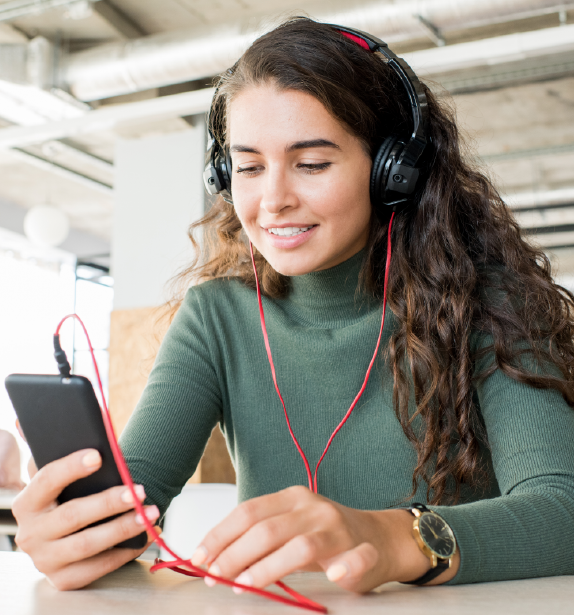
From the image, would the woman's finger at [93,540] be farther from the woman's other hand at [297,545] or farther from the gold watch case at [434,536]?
the gold watch case at [434,536]

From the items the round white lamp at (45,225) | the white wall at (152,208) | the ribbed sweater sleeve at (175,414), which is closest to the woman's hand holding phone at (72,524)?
the ribbed sweater sleeve at (175,414)

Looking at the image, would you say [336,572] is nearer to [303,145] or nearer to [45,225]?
[303,145]

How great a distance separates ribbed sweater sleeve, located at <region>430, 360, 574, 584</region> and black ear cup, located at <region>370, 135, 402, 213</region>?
344 mm

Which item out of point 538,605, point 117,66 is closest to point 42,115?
point 117,66

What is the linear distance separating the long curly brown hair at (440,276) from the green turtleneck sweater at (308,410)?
37mm

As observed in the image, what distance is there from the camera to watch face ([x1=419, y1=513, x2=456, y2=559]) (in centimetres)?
68

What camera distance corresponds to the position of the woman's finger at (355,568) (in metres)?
0.59

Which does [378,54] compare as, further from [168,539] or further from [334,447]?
[168,539]

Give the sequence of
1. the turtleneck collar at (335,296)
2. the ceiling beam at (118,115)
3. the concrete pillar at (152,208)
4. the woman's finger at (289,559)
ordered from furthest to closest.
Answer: the concrete pillar at (152,208), the ceiling beam at (118,115), the turtleneck collar at (335,296), the woman's finger at (289,559)

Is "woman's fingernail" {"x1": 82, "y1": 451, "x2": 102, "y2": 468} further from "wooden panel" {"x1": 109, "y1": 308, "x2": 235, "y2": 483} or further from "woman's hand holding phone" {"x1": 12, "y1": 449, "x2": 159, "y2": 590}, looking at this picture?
"wooden panel" {"x1": 109, "y1": 308, "x2": 235, "y2": 483}

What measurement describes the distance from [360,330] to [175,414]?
0.35 metres

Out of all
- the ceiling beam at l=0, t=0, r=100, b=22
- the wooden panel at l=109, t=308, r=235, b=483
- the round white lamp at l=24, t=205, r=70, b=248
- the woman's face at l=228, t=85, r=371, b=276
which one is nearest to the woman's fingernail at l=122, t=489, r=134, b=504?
the woman's face at l=228, t=85, r=371, b=276

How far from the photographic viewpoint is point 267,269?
1.29 meters

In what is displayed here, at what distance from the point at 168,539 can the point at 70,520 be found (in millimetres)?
2429
